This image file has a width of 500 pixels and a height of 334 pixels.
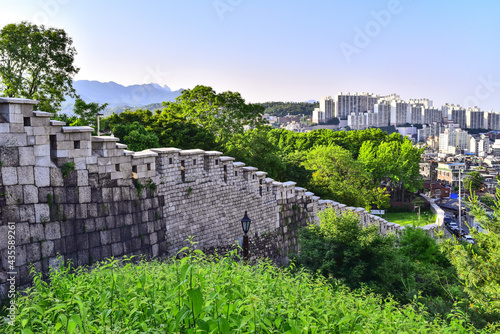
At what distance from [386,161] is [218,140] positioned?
31016mm

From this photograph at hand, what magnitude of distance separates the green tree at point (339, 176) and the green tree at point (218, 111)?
7945 mm

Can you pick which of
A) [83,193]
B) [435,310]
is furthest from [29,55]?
[435,310]

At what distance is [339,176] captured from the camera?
1474 inches

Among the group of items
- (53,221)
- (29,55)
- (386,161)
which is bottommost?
(386,161)

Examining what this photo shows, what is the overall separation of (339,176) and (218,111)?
1402 cm

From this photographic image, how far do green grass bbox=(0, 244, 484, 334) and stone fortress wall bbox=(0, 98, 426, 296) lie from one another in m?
1.83

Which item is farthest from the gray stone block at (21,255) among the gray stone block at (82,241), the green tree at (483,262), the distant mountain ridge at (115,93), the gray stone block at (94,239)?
the distant mountain ridge at (115,93)

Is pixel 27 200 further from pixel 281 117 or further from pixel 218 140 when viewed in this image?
pixel 281 117

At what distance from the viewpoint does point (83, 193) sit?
28.0 feet

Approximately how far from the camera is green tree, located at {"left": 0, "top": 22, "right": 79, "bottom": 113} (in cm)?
1727

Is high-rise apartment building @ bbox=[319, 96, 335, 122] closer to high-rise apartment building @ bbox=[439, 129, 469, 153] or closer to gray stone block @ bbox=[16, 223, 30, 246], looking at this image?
high-rise apartment building @ bbox=[439, 129, 469, 153]

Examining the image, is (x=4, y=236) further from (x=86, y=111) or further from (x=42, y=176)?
(x=86, y=111)

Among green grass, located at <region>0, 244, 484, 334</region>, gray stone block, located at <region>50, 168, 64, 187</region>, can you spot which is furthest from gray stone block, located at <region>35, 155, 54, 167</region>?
green grass, located at <region>0, 244, 484, 334</region>

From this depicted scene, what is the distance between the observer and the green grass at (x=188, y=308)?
4199 mm
